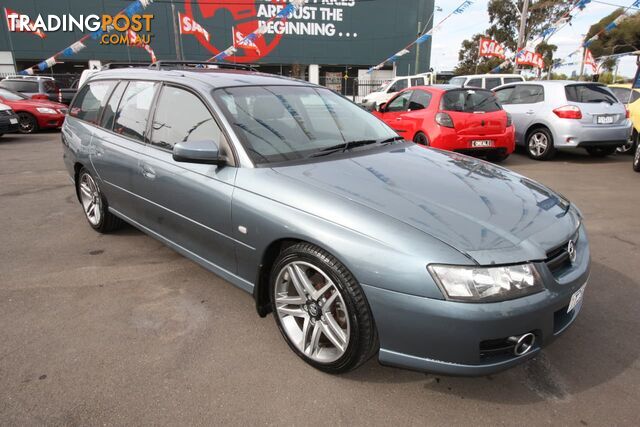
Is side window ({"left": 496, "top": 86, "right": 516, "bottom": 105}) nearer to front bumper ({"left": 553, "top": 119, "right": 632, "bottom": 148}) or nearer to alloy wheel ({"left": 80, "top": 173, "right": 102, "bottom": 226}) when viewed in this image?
front bumper ({"left": 553, "top": 119, "right": 632, "bottom": 148})

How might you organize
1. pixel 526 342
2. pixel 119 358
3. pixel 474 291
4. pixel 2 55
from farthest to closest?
1. pixel 2 55
2. pixel 119 358
3. pixel 526 342
4. pixel 474 291

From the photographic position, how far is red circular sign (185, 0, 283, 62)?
33.2 meters

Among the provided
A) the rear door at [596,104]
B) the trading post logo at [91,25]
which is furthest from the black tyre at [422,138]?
the trading post logo at [91,25]

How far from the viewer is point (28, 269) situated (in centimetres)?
368

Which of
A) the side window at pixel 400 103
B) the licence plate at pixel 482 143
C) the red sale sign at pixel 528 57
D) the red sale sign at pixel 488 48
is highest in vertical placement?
the red sale sign at pixel 488 48

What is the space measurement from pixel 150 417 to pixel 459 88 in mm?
7287

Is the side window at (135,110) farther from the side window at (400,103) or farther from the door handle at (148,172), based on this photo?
the side window at (400,103)

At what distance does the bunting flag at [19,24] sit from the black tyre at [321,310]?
3855 centimetres

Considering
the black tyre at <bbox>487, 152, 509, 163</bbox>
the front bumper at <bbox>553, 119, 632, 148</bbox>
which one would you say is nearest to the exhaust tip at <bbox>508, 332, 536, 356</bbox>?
the black tyre at <bbox>487, 152, 509, 163</bbox>

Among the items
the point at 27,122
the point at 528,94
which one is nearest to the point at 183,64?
the point at 528,94

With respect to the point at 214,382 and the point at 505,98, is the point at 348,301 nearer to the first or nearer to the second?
the point at 214,382

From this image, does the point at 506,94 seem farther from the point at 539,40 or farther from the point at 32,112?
the point at 32,112

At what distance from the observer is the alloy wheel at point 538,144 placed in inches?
340

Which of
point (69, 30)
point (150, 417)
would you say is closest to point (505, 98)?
point (150, 417)
